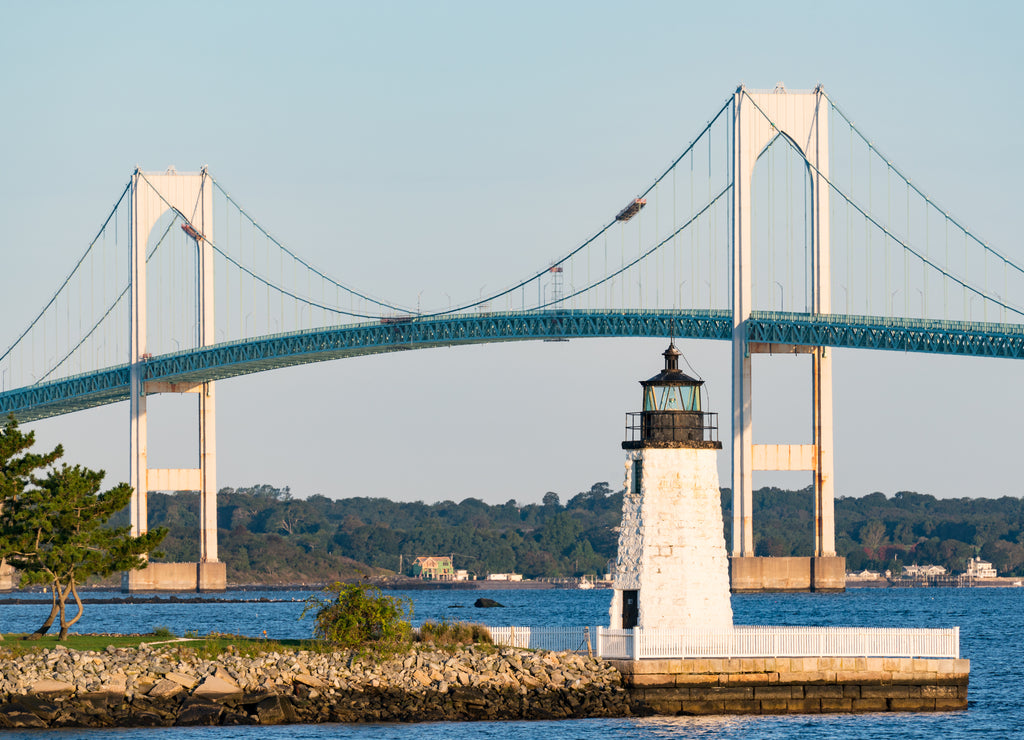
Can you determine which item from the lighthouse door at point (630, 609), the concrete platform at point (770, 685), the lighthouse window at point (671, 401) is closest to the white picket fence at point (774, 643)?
the concrete platform at point (770, 685)

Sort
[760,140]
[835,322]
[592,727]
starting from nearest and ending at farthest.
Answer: [592,727], [835,322], [760,140]

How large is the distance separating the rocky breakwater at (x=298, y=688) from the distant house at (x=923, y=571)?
116163mm

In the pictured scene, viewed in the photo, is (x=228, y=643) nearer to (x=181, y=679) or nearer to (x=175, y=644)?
(x=175, y=644)

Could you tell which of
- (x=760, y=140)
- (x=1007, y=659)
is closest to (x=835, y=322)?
(x=760, y=140)

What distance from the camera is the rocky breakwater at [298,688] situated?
78.9 ft

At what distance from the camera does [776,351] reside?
63.4 m

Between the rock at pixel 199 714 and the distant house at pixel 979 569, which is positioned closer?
the rock at pixel 199 714

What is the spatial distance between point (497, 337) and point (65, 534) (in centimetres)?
4096

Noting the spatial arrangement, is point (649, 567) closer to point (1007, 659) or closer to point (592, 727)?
point (592, 727)

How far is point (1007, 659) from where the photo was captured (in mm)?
37094

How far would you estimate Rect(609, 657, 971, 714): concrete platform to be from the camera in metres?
24.4

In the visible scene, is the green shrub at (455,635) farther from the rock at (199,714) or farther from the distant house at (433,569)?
the distant house at (433,569)

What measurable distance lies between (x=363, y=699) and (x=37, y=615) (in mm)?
40089

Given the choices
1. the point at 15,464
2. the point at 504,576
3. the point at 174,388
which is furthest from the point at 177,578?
the point at 504,576
